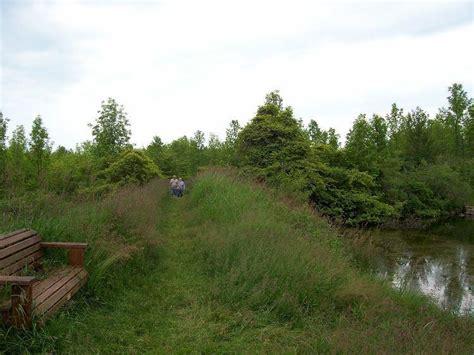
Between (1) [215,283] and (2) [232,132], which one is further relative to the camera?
(2) [232,132]

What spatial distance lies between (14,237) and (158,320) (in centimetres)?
214

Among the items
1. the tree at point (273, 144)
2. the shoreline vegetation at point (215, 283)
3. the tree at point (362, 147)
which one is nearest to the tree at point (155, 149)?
the tree at point (273, 144)

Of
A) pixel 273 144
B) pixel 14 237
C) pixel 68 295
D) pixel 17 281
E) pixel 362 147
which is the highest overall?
pixel 362 147

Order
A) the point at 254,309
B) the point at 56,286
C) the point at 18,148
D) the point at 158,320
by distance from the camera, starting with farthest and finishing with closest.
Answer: the point at 18,148 → the point at 254,309 → the point at 158,320 → the point at 56,286

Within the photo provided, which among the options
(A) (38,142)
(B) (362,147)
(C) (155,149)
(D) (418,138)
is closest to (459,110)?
(D) (418,138)

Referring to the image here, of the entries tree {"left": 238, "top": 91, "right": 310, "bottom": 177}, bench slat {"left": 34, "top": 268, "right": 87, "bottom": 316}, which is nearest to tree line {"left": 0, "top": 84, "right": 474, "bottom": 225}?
tree {"left": 238, "top": 91, "right": 310, "bottom": 177}

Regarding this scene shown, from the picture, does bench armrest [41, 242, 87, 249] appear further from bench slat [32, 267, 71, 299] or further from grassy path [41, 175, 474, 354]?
grassy path [41, 175, 474, 354]

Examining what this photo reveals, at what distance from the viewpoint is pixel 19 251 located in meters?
4.86

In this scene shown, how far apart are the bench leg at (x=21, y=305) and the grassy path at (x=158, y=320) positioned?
51 cm

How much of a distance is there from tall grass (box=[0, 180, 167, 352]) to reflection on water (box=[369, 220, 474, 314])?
539cm

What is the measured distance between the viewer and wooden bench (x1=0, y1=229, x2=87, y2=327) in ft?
12.4

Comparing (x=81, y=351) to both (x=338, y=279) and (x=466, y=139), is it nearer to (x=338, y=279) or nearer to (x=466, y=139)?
(x=338, y=279)

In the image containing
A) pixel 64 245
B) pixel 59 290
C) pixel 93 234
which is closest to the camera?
pixel 59 290

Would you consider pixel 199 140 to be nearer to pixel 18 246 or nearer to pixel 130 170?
pixel 130 170
